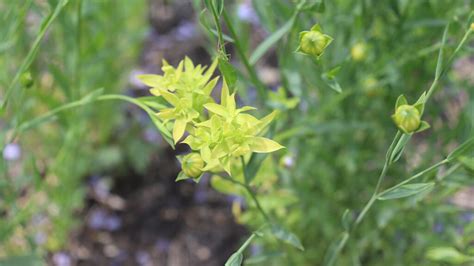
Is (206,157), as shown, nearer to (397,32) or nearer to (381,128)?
(397,32)

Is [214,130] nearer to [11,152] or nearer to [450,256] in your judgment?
[450,256]

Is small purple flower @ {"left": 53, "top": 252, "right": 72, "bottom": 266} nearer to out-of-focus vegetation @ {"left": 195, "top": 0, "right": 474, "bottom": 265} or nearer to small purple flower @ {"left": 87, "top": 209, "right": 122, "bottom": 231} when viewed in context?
small purple flower @ {"left": 87, "top": 209, "right": 122, "bottom": 231}

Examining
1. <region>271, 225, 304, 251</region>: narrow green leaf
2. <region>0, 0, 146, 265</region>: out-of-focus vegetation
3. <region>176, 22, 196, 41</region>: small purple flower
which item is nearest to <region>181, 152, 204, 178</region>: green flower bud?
<region>271, 225, 304, 251</region>: narrow green leaf

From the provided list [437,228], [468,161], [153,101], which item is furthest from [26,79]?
[437,228]

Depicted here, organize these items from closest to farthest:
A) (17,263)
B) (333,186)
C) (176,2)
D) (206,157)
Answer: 1. (206,157)
2. (17,263)
3. (333,186)
4. (176,2)

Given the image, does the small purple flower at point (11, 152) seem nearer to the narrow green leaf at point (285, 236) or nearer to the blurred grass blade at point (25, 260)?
the blurred grass blade at point (25, 260)

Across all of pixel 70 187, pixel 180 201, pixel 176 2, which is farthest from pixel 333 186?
pixel 176 2
